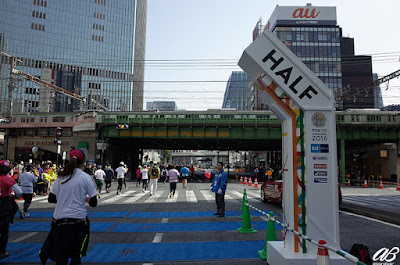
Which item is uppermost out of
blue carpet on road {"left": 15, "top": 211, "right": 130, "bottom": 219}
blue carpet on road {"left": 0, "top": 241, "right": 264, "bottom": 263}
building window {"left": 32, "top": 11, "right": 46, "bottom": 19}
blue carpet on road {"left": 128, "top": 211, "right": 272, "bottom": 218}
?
building window {"left": 32, "top": 11, "right": 46, "bottom": 19}

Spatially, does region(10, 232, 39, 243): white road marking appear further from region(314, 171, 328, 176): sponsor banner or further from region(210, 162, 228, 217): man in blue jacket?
region(314, 171, 328, 176): sponsor banner

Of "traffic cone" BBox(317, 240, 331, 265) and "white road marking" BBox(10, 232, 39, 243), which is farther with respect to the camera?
"white road marking" BBox(10, 232, 39, 243)

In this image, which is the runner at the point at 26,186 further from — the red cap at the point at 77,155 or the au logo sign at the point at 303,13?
the au logo sign at the point at 303,13

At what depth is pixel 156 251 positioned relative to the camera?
232 inches

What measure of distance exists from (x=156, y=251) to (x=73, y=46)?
358 ft

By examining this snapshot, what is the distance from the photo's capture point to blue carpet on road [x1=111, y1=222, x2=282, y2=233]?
7945 millimetres

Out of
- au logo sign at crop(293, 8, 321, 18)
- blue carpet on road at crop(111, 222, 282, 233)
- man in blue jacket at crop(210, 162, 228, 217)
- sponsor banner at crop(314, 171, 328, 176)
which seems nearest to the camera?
sponsor banner at crop(314, 171, 328, 176)

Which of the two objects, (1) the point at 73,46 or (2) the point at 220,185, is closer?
(2) the point at 220,185

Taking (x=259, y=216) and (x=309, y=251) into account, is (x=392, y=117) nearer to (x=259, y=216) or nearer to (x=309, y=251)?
(x=259, y=216)

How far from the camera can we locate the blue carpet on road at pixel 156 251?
541cm

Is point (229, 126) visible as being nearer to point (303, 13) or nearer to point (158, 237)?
point (158, 237)

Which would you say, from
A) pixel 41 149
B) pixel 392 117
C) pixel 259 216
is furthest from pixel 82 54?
pixel 259 216

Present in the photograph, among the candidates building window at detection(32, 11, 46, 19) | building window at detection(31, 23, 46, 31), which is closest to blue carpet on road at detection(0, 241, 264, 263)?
building window at detection(31, 23, 46, 31)

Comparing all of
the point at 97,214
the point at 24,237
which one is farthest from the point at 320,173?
the point at 97,214
